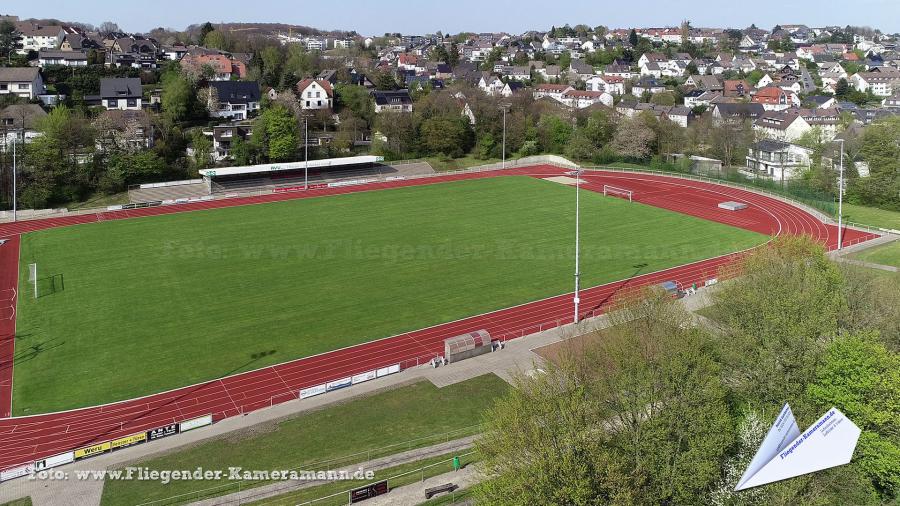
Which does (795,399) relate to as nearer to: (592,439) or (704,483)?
(704,483)

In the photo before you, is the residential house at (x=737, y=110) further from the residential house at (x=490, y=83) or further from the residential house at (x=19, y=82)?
the residential house at (x=19, y=82)

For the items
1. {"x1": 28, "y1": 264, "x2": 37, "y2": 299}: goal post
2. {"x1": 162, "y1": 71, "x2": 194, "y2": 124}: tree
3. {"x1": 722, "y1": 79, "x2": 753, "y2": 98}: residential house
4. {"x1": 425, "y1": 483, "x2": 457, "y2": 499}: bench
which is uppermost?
{"x1": 722, "y1": 79, "x2": 753, "y2": 98}: residential house

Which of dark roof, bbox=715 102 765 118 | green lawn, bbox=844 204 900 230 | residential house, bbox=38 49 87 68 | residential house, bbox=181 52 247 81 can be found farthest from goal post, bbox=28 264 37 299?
dark roof, bbox=715 102 765 118

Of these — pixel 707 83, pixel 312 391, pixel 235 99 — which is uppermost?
pixel 707 83

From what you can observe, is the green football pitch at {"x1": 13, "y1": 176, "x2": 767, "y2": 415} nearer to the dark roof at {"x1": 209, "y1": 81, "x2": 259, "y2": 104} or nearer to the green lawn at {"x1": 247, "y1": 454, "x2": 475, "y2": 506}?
the green lawn at {"x1": 247, "y1": 454, "x2": 475, "y2": 506}

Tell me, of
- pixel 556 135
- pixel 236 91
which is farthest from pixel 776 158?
pixel 236 91

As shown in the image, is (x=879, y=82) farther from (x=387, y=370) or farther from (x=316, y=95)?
(x=387, y=370)

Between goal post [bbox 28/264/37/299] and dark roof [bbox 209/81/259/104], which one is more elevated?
dark roof [bbox 209/81/259/104]
